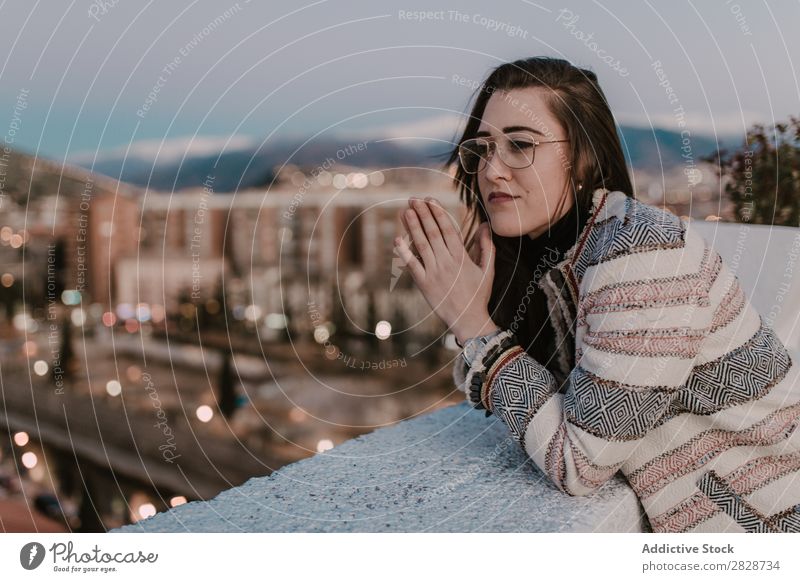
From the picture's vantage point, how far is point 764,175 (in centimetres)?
151

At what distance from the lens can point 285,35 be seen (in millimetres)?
1199

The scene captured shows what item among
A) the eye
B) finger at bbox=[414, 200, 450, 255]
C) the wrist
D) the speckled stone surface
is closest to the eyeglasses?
the eye

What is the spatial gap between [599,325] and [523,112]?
11.8 inches

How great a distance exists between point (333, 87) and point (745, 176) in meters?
0.92

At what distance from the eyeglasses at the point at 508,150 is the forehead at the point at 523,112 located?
0.02m

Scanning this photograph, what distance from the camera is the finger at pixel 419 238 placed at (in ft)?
2.82

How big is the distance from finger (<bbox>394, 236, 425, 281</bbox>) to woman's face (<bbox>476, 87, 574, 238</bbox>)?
4.5 inches

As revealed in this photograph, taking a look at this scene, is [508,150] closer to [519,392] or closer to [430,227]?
[430,227]

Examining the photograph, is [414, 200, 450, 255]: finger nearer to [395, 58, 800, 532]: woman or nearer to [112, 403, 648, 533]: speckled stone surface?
[395, 58, 800, 532]: woman

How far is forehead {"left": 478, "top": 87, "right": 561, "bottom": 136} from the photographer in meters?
0.84

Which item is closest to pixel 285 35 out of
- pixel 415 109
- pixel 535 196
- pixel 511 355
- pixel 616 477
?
pixel 415 109

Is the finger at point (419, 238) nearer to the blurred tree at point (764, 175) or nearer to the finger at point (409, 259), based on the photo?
the finger at point (409, 259)

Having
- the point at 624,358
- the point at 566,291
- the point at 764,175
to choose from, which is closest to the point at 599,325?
the point at 624,358

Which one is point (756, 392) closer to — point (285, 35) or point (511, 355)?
point (511, 355)
